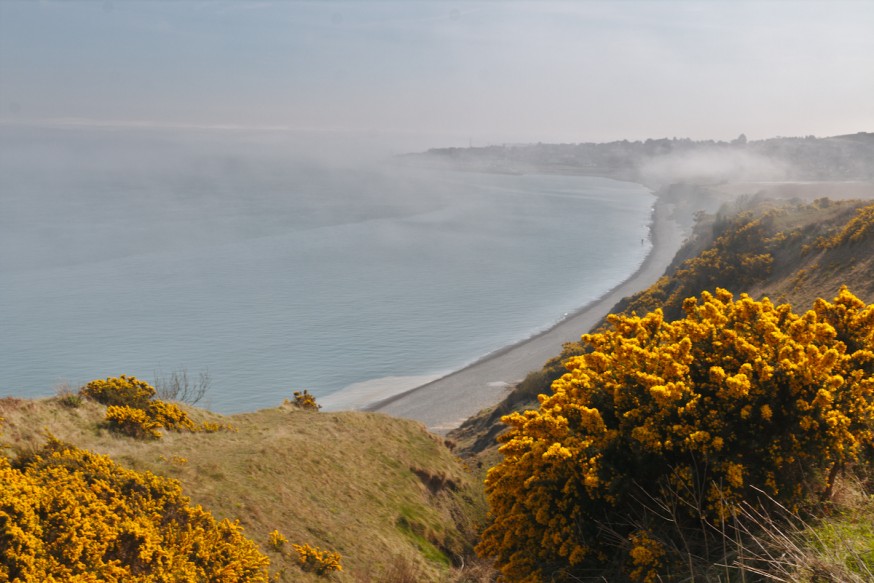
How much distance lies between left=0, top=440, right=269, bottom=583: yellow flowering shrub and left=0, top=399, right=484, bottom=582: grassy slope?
850 millimetres

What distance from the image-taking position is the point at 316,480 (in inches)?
664

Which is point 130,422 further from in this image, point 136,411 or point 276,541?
point 276,541

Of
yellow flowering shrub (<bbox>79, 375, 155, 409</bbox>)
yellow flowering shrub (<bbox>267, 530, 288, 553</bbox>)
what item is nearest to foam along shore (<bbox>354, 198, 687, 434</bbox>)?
yellow flowering shrub (<bbox>79, 375, 155, 409</bbox>)

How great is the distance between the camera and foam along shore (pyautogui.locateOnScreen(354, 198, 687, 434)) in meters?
44.8

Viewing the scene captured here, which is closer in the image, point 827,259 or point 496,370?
point 827,259

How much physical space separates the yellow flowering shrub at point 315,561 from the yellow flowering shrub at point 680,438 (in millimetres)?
2949

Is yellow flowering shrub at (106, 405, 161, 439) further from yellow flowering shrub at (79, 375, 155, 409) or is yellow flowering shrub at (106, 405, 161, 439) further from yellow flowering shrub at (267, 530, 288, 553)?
yellow flowering shrub at (267, 530, 288, 553)

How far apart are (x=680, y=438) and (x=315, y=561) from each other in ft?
23.7

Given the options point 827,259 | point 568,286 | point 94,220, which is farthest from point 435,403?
point 94,220

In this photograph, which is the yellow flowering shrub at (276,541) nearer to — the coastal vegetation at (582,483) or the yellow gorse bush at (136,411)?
the coastal vegetation at (582,483)

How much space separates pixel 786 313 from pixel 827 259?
23188 millimetres

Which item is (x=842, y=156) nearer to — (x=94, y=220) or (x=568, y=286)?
(x=568, y=286)

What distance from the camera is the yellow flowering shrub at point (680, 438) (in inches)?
389

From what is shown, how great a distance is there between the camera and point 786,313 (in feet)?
40.7
